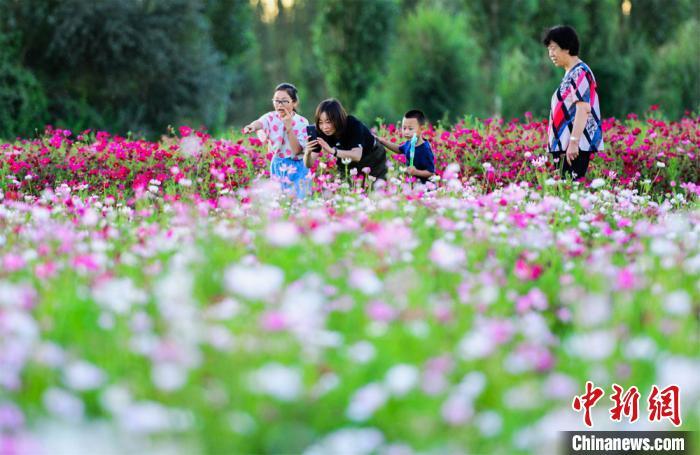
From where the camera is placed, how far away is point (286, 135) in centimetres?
686

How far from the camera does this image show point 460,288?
137 inches

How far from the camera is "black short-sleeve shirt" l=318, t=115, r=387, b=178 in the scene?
6.69m

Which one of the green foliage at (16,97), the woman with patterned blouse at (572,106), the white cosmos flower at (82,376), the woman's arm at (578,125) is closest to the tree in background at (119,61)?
the green foliage at (16,97)

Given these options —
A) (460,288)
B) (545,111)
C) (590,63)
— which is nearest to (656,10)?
(590,63)

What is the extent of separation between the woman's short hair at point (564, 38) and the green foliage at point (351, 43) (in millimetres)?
16428

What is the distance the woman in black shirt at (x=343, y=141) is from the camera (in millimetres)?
6523

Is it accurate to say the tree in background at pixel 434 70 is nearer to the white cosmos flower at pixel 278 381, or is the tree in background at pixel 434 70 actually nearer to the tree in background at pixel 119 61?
the tree in background at pixel 119 61

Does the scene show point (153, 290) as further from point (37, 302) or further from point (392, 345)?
point (392, 345)

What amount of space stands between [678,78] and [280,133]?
68.4ft

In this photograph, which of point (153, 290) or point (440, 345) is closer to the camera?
point (440, 345)

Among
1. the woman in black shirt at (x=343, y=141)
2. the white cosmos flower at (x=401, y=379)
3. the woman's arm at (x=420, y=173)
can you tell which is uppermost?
the woman in black shirt at (x=343, y=141)

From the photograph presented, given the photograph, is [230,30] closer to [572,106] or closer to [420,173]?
[420,173]

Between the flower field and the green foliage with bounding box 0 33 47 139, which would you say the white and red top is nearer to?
the flower field

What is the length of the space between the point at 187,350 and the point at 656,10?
100 ft
